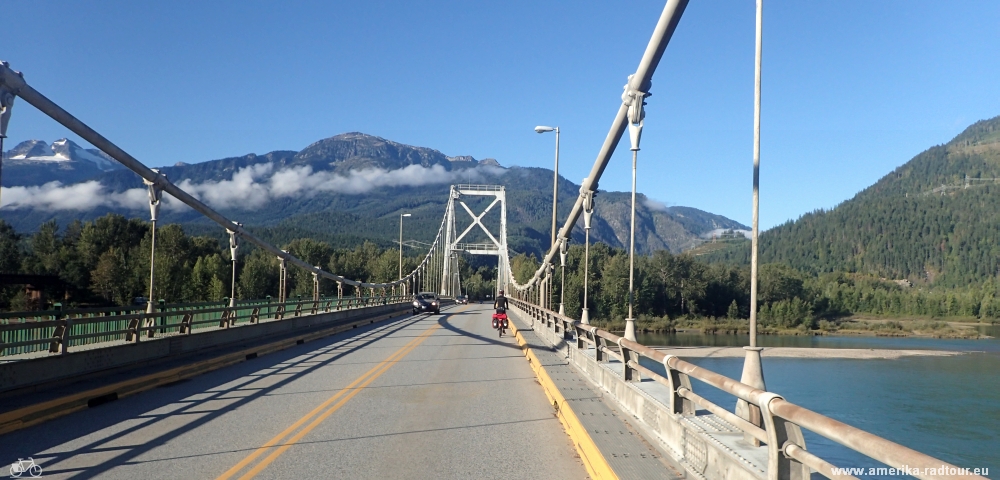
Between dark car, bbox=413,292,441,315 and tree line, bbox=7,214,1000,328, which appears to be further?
tree line, bbox=7,214,1000,328

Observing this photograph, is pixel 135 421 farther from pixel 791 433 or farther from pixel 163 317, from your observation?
pixel 163 317

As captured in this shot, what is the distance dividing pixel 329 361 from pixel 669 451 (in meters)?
12.4

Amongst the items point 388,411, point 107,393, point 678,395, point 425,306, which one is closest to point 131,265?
point 425,306

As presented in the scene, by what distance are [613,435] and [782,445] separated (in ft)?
12.2

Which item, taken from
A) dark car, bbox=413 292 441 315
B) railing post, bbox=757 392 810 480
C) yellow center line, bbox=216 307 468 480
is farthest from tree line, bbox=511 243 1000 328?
railing post, bbox=757 392 810 480

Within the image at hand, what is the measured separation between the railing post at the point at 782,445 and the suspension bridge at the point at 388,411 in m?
0.01

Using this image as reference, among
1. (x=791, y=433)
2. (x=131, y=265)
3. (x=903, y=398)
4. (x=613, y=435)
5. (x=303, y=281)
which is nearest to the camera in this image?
(x=791, y=433)

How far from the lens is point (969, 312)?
12950 cm

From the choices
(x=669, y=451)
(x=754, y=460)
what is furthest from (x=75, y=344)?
(x=754, y=460)

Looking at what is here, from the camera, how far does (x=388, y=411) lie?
1097cm

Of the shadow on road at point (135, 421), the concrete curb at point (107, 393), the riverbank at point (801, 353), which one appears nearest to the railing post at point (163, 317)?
the concrete curb at point (107, 393)

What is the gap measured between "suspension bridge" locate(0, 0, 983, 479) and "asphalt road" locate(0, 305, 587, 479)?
1.4 inches

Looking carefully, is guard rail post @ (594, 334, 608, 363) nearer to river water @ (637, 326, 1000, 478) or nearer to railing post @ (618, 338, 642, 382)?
railing post @ (618, 338, 642, 382)

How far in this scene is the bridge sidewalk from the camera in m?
6.83
